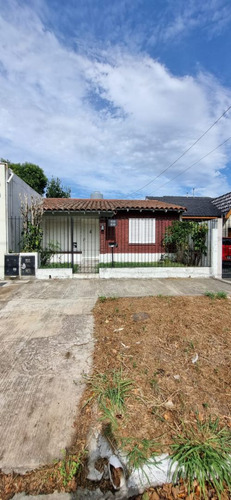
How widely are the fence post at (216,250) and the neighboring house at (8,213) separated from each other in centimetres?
754

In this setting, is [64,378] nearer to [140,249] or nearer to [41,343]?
[41,343]

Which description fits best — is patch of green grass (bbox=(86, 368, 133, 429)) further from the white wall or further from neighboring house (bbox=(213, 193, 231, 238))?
neighboring house (bbox=(213, 193, 231, 238))

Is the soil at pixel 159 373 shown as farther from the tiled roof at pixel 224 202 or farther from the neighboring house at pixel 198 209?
the tiled roof at pixel 224 202

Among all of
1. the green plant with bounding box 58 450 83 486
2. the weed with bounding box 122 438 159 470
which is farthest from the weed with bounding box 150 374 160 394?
the green plant with bounding box 58 450 83 486

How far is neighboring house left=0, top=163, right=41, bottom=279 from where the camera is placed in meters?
8.05

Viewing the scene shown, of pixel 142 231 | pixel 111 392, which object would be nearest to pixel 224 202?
pixel 142 231

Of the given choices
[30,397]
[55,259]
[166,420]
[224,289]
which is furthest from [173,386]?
[55,259]

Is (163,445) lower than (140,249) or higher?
lower

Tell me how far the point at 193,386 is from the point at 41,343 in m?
2.28

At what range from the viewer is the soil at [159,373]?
5.29 ft

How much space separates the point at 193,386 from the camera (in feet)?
8.23

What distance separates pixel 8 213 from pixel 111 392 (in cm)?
768

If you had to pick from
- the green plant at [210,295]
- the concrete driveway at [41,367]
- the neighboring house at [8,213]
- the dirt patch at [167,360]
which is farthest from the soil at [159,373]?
the neighboring house at [8,213]

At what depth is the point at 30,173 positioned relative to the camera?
2517 cm
